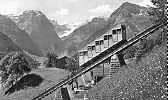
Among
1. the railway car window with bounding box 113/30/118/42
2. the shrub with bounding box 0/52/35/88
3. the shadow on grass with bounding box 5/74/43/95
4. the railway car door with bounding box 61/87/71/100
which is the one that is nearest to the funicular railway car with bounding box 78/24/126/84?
the railway car window with bounding box 113/30/118/42

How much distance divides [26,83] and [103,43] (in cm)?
4500

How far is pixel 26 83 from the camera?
227 ft

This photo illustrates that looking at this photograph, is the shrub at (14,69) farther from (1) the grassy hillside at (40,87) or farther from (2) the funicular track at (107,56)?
(2) the funicular track at (107,56)

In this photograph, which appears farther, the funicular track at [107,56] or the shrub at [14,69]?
the shrub at [14,69]

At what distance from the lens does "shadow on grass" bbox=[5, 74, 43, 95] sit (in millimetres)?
68125

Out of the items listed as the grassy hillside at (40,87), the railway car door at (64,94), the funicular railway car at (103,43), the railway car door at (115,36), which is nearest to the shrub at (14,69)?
the grassy hillside at (40,87)

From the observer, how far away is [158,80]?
974 cm

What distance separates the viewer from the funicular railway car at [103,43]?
28578 millimetres

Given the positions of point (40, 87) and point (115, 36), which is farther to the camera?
point (40, 87)

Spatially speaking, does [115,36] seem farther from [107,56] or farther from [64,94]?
[64,94]

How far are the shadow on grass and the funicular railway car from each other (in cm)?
3795

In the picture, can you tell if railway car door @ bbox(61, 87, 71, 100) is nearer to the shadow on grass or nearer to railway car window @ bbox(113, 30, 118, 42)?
railway car window @ bbox(113, 30, 118, 42)

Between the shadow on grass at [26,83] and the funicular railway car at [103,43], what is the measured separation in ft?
125

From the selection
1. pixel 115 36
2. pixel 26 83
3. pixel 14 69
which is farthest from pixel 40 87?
pixel 115 36
